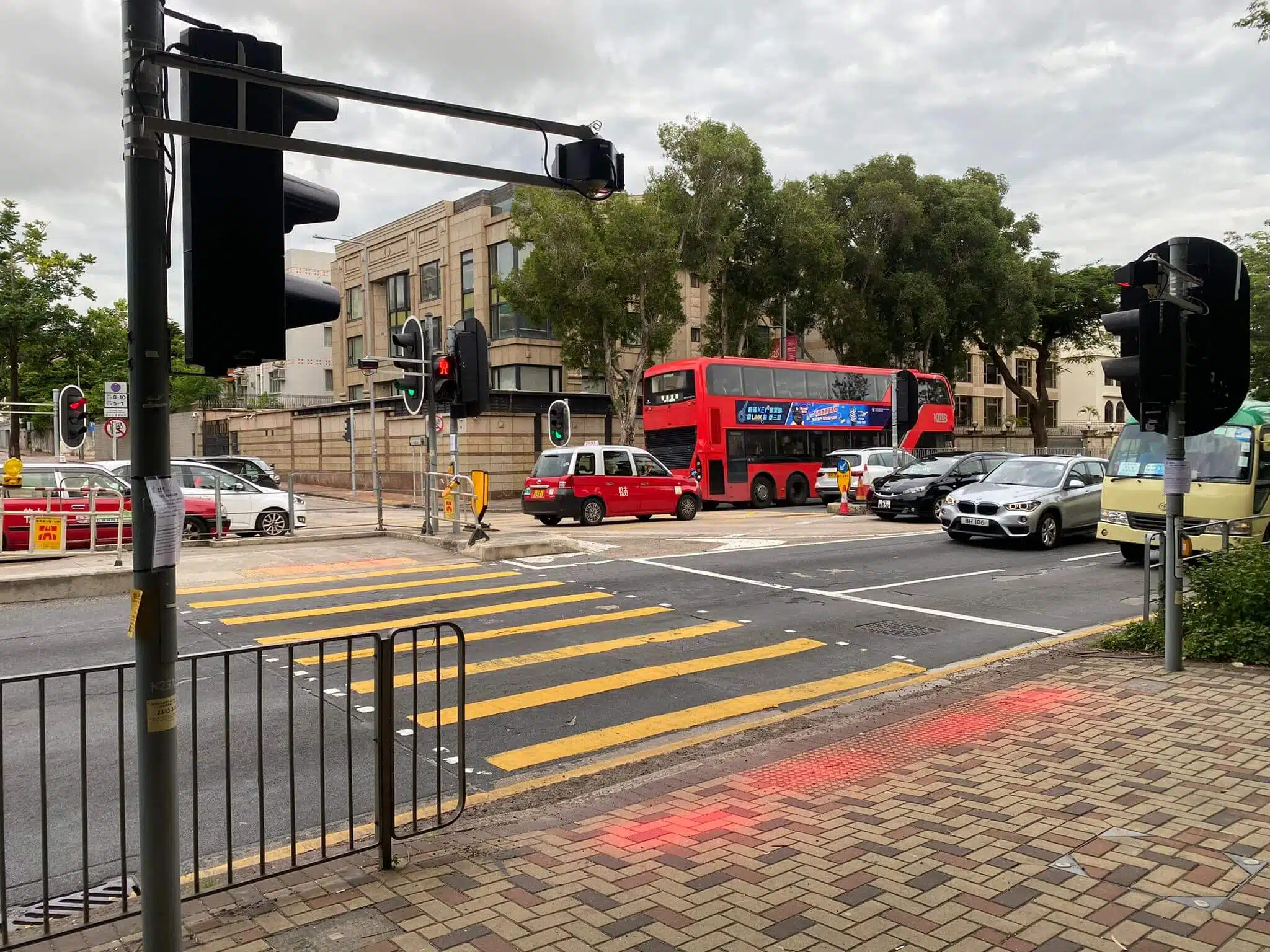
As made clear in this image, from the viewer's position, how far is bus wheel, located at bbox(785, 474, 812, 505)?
31.4 m

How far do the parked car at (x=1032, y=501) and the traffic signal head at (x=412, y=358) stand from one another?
1044 cm

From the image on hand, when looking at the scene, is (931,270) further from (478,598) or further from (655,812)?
(655,812)

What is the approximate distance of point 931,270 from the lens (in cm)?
4200

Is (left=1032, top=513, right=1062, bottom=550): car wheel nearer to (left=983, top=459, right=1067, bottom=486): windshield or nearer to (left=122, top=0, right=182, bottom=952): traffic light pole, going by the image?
(left=983, top=459, right=1067, bottom=486): windshield

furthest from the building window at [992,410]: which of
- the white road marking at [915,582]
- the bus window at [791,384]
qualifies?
the white road marking at [915,582]

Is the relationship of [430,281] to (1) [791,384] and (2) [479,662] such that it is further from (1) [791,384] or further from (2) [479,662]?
(2) [479,662]

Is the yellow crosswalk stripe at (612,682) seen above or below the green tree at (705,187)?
below

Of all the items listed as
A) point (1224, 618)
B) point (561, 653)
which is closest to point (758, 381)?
point (561, 653)

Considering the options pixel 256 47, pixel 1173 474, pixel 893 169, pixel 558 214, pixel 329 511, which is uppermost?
pixel 893 169

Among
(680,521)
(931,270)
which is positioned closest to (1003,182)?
(931,270)

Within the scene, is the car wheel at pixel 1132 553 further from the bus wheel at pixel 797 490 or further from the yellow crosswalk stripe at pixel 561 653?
the bus wheel at pixel 797 490

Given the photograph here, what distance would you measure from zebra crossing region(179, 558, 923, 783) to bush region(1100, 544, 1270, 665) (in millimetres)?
2180

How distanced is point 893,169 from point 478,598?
3496cm

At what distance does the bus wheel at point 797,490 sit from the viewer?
31.4m
